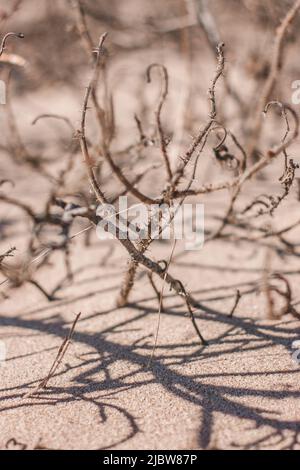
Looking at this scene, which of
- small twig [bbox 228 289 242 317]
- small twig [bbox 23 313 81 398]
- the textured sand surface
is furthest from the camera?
small twig [bbox 228 289 242 317]

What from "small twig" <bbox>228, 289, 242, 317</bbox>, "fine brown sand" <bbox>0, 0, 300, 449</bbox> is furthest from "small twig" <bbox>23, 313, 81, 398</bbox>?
"small twig" <bbox>228, 289, 242, 317</bbox>

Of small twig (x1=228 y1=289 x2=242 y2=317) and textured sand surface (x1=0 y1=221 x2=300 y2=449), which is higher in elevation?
small twig (x1=228 y1=289 x2=242 y2=317)

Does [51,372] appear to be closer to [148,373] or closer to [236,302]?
[148,373]

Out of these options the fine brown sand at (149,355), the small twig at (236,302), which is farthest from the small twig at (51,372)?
the small twig at (236,302)

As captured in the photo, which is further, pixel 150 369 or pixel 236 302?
pixel 236 302

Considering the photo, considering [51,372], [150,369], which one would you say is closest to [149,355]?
[150,369]

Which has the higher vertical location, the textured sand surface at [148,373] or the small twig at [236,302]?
the small twig at [236,302]

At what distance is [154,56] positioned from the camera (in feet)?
12.7

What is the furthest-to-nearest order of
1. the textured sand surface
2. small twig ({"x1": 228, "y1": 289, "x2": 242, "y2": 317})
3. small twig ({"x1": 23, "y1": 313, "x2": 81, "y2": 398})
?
small twig ({"x1": 228, "y1": 289, "x2": 242, "y2": 317}) → small twig ({"x1": 23, "y1": 313, "x2": 81, "y2": 398}) → the textured sand surface

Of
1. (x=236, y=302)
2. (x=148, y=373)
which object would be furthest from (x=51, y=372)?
(x=236, y=302)

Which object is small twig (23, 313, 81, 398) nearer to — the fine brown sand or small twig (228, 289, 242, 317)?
the fine brown sand

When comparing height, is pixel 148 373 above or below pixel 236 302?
below

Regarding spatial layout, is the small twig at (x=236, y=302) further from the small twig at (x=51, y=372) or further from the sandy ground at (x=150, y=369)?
the small twig at (x=51, y=372)
